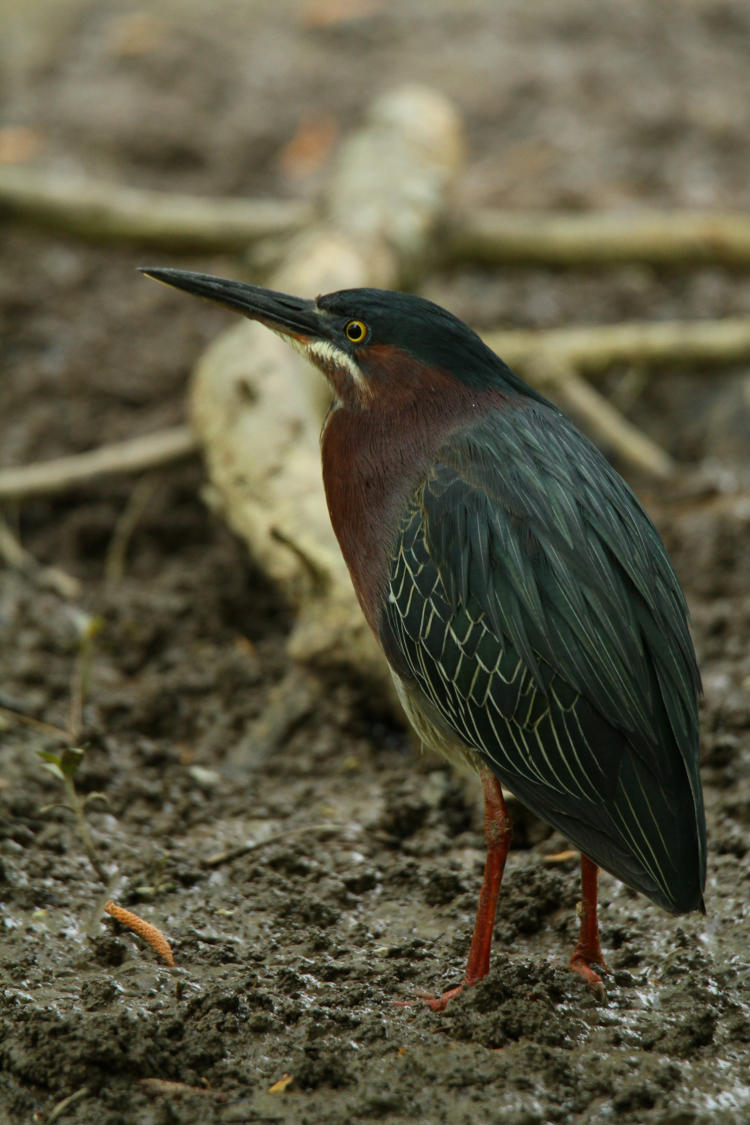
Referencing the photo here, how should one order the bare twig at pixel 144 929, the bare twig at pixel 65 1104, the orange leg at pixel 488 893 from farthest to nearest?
the bare twig at pixel 144 929, the orange leg at pixel 488 893, the bare twig at pixel 65 1104

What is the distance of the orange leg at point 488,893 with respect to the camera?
10.3ft

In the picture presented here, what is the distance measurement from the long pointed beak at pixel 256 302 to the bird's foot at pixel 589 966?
1.97 meters

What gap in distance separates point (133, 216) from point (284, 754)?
390 centimetres

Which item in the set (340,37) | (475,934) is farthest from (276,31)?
(475,934)

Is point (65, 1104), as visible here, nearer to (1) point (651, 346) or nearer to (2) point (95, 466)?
(2) point (95, 466)

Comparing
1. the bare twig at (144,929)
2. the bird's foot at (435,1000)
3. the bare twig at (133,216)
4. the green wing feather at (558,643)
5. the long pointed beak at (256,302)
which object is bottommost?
the bird's foot at (435,1000)

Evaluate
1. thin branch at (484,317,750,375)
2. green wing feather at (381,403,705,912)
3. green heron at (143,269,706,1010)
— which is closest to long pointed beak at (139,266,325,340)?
green heron at (143,269,706,1010)

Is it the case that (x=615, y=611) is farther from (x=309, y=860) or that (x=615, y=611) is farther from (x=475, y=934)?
(x=309, y=860)

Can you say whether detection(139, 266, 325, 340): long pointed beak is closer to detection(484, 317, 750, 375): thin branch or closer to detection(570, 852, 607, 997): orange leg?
detection(570, 852, 607, 997): orange leg

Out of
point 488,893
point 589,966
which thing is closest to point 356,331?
point 488,893

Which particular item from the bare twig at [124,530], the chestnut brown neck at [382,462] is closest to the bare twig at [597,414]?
the bare twig at [124,530]

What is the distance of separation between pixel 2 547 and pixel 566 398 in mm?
3149

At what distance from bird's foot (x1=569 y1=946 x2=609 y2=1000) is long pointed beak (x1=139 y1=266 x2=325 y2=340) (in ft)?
6.46

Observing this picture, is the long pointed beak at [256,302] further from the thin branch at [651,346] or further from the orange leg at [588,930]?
the thin branch at [651,346]
